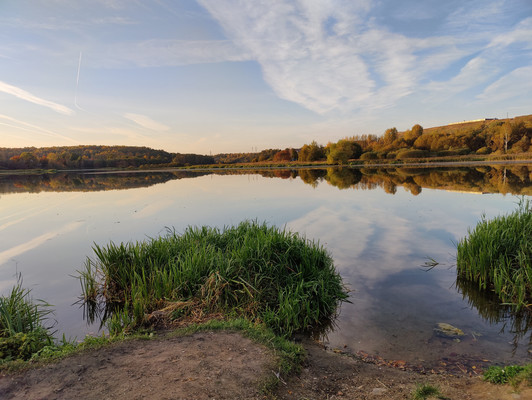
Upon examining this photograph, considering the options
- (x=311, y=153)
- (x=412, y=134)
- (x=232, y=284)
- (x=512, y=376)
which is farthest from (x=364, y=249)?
(x=412, y=134)

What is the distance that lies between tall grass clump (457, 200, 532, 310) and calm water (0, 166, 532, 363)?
0.52m

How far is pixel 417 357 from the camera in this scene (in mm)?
5480

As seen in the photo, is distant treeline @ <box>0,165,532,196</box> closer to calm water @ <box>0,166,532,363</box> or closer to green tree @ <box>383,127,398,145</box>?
calm water @ <box>0,166,532,363</box>

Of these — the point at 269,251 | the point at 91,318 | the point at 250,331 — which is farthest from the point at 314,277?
the point at 91,318

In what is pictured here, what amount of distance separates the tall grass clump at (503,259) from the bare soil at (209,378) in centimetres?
400

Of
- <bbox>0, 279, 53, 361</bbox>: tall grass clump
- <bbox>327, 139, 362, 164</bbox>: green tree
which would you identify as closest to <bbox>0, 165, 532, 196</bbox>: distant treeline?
<bbox>0, 279, 53, 361</bbox>: tall grass clump

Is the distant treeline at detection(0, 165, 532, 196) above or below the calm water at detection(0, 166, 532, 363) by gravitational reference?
above

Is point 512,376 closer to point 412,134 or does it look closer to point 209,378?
point 209,378

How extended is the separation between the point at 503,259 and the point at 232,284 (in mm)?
7061

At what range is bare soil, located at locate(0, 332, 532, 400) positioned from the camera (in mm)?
3951

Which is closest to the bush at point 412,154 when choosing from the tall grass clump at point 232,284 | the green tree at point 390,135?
the green tree at point 390,135

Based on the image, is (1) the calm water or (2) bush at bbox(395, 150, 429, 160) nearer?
(1) the calm water

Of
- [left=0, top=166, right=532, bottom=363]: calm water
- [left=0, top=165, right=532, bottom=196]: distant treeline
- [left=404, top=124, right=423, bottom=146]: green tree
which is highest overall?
[left=404, top=124, right=423, bottom=146]: green tree

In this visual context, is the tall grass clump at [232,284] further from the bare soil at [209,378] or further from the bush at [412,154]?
the bush at [412,154]
